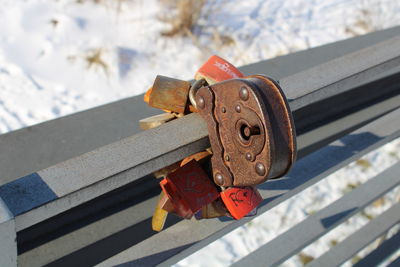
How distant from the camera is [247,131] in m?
0.59

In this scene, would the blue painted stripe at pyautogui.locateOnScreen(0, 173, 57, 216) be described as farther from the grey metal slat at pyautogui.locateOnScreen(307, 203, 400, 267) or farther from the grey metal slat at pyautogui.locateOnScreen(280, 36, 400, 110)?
the grey metal slat at pyautogui.locateOnScreen(307, 203, 400, 267)

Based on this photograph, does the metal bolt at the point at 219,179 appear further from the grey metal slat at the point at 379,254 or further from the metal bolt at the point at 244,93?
the grey metal slat at the point at 379,254

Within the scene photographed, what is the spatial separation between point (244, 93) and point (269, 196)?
37 cm

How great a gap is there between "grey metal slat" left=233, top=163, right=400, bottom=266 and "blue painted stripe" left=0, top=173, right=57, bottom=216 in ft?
2.39

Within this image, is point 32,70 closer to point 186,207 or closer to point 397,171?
point 397,171

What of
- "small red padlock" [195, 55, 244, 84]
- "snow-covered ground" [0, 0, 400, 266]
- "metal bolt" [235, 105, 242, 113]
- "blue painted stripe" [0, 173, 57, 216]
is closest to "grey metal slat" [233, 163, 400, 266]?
"small red padlock" [195, 55, 244, 84]

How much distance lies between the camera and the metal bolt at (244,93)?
0.56 m

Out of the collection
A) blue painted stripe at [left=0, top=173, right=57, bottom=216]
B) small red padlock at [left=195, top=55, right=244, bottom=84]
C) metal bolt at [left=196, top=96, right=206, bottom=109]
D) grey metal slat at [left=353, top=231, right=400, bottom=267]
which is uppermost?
small red padlock at [left=195, top=55, right=244, bottom=84]

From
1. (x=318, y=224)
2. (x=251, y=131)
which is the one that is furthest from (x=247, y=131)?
(x=318, y=224)

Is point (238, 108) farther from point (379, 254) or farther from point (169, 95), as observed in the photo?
point (379, 254)

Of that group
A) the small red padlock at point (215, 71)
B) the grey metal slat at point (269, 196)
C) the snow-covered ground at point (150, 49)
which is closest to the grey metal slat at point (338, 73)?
the small red padlock at point (215, 71)

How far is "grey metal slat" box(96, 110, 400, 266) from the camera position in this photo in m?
0.75

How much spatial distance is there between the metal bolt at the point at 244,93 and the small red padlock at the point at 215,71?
7.2 inches

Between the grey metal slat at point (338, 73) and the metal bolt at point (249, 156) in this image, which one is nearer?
the metal bolt at point (249, 156)
